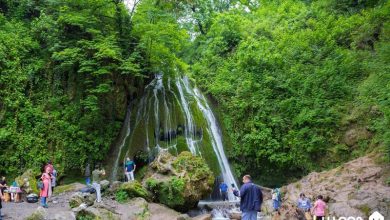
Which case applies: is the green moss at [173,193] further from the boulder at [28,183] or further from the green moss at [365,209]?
the green moss at [365,209]

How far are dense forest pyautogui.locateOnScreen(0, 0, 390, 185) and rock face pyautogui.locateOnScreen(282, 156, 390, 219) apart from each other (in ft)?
8.52

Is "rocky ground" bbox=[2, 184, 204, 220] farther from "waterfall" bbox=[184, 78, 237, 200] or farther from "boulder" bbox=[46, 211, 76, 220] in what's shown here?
"waterfall" bbox=[184, 78, 237, 200]

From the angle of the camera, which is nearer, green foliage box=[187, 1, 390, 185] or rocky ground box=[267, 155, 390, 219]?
rocky ground box=[267, 155, 390, 219]

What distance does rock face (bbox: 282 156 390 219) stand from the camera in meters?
10.8

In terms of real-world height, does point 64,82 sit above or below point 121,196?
above

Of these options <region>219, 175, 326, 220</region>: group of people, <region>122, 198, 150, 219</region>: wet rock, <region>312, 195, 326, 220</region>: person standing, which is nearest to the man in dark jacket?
<region>219, 175, 326, 220</region>: group of people

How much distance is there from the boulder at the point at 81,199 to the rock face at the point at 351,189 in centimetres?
736

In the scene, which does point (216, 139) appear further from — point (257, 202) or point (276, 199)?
point (257, 202)

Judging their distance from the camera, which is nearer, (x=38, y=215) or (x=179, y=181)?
(x=38, y=215)

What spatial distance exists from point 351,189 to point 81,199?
9.53 meters

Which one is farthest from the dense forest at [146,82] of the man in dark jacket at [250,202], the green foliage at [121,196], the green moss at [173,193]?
the man in dark jacket at [250,202]

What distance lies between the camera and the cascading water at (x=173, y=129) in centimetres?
1855

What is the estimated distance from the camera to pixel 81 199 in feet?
41.9

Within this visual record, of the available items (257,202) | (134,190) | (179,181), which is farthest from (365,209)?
(134,190)
